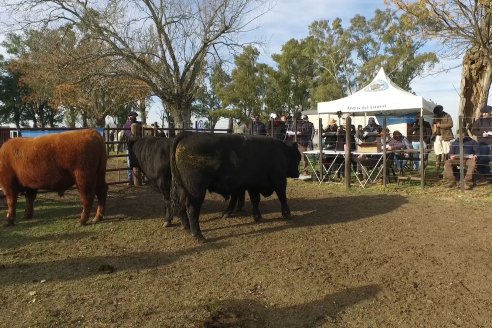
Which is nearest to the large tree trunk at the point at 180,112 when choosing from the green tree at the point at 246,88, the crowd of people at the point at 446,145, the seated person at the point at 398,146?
the crowd of people at the point at 446,145

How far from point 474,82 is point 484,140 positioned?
14.6 ft

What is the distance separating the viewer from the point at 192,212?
584cm

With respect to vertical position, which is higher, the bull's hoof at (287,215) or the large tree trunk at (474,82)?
the large tree trunk at (474,82)

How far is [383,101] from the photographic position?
15.2m

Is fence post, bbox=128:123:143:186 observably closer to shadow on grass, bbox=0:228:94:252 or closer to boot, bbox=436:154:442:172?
shadow on grass, bbox=0:228:94:252

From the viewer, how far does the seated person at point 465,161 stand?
944 cm

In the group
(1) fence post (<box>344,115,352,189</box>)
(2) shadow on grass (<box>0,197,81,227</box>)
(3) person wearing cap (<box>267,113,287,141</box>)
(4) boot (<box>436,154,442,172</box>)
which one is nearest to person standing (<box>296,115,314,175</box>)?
(3) person wearing cap (<box>267,113,287,141</box>)

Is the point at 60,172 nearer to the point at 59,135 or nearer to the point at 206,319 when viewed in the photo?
the point at 59,135

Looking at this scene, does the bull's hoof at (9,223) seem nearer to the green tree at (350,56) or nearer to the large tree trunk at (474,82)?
the large tree trunk at (474,82)

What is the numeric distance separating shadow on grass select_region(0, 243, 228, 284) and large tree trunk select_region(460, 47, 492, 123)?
11.1 meters

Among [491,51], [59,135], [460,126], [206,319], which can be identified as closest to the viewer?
[206,319]

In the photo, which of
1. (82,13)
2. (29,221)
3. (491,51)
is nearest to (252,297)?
(29,221)

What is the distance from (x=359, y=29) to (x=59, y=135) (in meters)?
42.4

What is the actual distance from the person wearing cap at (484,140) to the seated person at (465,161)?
0.58ft
